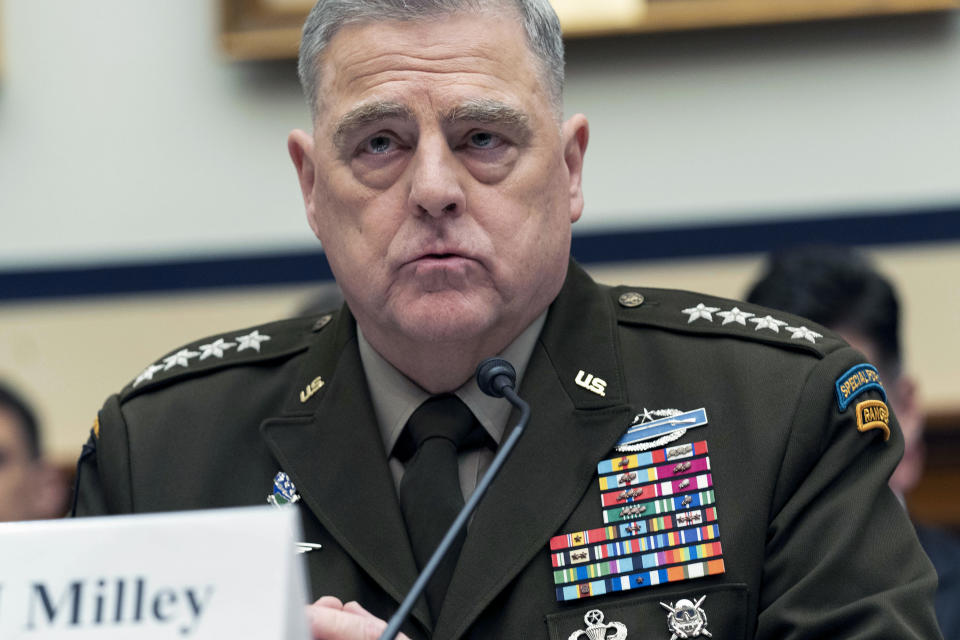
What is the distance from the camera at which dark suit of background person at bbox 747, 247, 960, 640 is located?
11.2 ft

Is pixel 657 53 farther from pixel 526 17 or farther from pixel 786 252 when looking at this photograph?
pixel 526 17

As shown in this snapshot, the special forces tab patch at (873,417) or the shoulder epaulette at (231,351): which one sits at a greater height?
the shoulder epaulette at (231,351)

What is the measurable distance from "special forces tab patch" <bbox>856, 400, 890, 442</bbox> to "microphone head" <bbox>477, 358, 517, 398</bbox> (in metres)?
0.51

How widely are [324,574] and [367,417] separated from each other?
0.89ft

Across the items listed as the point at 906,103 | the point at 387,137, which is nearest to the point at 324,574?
the point at 387,137

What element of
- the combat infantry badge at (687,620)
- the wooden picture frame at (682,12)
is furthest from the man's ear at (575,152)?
the wooden picture frame at (682,12)

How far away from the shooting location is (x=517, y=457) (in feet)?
7.11

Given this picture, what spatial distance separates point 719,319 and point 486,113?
0.52 metres

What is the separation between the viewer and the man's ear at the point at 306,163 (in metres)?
2.39

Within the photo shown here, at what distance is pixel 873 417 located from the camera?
2.05m

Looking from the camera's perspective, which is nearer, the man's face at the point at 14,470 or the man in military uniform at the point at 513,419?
the man in military uniform at the point at 513,419

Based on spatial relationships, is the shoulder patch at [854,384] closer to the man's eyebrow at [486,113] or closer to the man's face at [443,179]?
the man's face at [443,179]

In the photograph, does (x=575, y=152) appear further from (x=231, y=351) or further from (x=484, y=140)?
(x=231, y=351)

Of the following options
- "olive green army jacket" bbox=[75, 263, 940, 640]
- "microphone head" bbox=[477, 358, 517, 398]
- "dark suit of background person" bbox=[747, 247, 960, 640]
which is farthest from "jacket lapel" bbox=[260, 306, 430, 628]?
"dark suit of background person" bbox=[747, 247, 960, 640]
